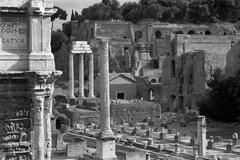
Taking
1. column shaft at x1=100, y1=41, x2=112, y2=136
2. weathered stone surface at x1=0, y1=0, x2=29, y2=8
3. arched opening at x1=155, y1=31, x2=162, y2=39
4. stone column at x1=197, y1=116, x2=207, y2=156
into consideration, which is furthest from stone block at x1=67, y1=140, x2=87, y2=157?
arched opening at x1=155, y1=31, x2=162, y2=39

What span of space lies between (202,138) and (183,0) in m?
66.9

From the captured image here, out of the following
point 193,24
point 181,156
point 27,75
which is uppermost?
point 193,24

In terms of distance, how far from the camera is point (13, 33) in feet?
31.9

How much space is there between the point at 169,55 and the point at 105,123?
35473mm

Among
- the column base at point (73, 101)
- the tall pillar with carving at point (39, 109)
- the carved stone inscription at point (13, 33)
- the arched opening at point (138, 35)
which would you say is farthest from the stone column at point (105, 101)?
the arched opening at point (138, 35)

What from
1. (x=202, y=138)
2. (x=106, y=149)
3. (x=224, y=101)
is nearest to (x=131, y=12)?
(x=224, y=101)

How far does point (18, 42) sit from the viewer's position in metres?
9.77

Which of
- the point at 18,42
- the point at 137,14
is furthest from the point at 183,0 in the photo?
the point at 18,42

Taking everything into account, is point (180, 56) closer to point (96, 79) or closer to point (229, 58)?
point (229, 58)

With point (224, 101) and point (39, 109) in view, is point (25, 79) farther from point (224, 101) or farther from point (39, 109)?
point (224, 101)

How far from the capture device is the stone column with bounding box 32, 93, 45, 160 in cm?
951

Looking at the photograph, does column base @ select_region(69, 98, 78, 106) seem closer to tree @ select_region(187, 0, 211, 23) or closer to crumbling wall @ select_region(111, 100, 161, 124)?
crumbling wall @ select_region(111, 100, 161, 124)

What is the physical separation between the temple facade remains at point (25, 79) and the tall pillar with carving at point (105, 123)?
42.0 ft

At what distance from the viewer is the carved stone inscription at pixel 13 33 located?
9664mm
